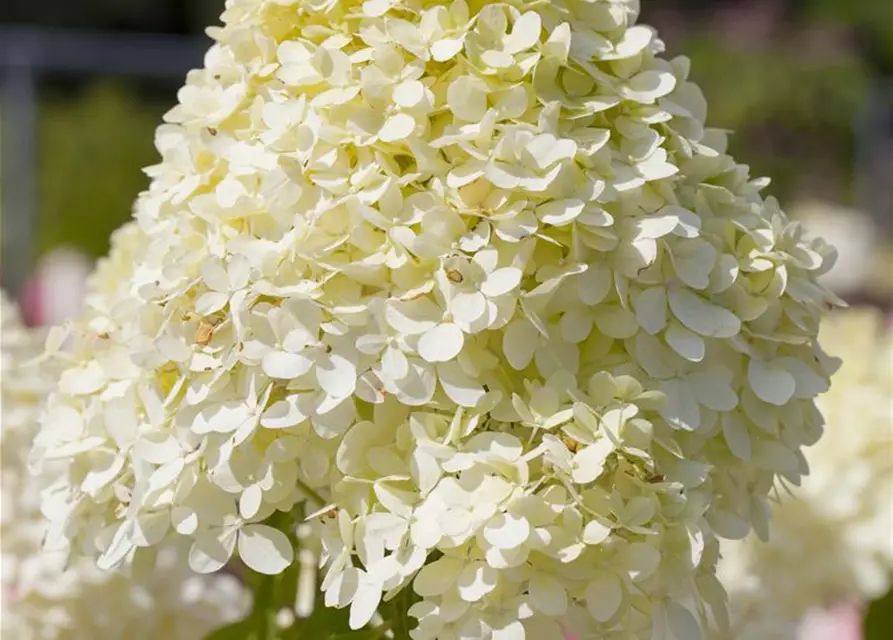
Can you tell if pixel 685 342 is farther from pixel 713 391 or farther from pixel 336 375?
pixel 336 375

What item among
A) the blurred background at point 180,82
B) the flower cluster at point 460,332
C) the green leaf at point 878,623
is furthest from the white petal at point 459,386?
the blurred background at point 180,82

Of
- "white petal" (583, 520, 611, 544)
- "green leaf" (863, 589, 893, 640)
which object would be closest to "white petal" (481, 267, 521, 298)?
"white petal" (583, 520, 611, 544)

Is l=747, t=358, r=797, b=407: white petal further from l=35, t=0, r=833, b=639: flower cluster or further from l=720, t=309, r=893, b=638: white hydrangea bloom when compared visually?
l=720, t=309, r=893, b=638: white hydrangea bloom

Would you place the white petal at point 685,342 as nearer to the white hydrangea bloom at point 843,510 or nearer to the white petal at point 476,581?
the white petal at point 476,581

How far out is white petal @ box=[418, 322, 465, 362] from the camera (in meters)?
0.56

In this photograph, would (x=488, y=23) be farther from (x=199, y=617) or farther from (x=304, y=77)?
(x=199, y=617)

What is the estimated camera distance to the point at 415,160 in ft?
2.02

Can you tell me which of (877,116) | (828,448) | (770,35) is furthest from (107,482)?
(770,35)

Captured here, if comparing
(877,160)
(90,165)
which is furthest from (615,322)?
(877,160)

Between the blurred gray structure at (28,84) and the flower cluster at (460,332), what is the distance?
4014mm

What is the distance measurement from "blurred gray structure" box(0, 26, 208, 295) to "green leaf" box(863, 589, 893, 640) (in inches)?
154

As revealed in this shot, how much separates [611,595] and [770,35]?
757 cm

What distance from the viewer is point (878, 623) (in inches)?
37.7

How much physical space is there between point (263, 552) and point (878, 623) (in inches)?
21.9
